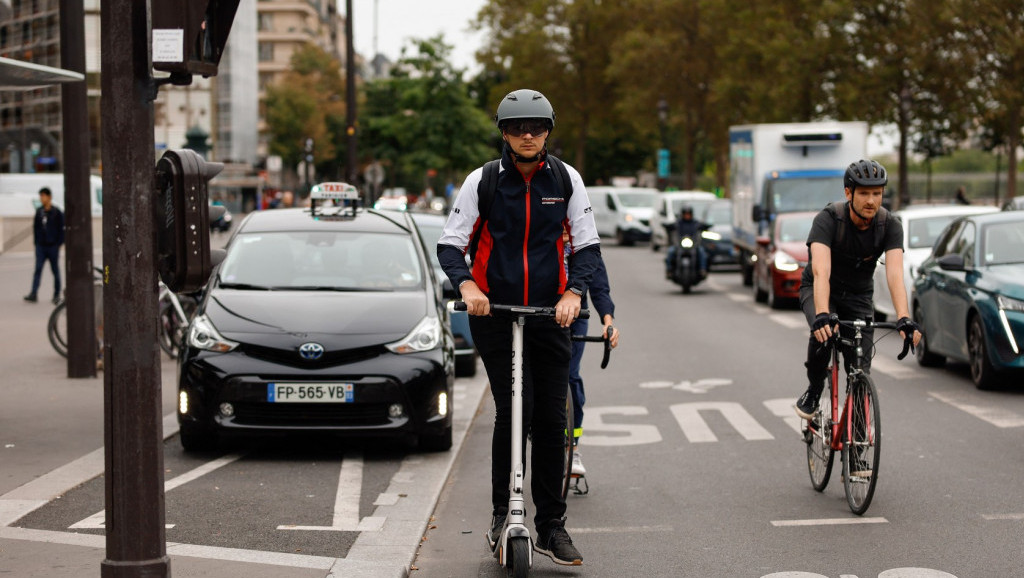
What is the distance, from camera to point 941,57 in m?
40.3

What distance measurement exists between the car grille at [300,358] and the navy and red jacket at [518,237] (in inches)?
123

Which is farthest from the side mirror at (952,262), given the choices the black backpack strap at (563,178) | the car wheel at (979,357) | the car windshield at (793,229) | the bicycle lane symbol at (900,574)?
the car windshield at (793,229)

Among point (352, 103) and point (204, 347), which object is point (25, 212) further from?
point (204, 347)

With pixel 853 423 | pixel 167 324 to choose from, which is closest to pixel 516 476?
pixel 853 423

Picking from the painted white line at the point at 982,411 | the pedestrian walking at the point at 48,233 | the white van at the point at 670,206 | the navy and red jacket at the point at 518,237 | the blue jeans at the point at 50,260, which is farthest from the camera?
the white van at the point at 670,206

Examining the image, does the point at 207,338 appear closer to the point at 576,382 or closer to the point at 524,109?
the point at 576,382

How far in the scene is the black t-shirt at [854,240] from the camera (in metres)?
7.56

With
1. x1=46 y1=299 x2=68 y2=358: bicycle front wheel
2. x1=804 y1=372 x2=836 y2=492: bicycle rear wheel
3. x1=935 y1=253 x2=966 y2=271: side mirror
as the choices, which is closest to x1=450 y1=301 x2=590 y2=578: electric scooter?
x1=804 y1=372 x2=836 y2=492: bicycle rear wheel

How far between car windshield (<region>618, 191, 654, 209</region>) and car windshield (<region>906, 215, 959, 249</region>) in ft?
93.8

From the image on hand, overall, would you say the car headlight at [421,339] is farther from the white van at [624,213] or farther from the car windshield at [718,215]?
the white van at [624,213]

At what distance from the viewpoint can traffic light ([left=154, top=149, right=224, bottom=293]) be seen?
16.0ft

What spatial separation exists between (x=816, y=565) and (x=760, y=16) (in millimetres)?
47830

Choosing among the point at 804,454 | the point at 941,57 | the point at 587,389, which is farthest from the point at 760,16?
the point at 804,454

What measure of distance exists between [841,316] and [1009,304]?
480 cm
